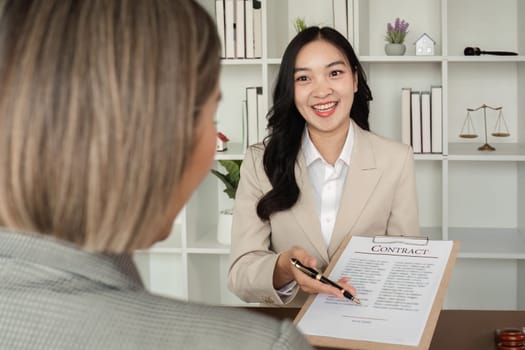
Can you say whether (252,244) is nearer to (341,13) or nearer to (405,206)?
(405,206)

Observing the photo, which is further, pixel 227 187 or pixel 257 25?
pixel 227 187

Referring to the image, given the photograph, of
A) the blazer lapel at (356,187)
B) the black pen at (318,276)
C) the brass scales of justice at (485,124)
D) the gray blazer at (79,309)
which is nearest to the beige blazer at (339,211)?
the blazer lapel at (356,187)

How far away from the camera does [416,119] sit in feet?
11.5

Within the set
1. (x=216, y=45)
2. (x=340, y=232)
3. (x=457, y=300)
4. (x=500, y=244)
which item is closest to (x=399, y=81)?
(x=500, y=244)

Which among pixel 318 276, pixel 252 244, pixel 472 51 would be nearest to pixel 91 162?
pixel 318 276

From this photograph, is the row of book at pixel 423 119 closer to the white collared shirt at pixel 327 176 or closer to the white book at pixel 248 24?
the white book at pixel 248 24

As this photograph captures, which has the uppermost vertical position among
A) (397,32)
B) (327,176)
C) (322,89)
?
(397,32)

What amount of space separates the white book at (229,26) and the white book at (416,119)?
0.89m

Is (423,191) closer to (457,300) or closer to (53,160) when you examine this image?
(457,300)

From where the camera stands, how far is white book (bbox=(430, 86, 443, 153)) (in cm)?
347

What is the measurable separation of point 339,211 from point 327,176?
0.50 feet

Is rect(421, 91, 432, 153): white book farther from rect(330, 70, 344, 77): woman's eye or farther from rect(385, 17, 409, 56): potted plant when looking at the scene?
rect(330, 70, 344, 77): woman's eye

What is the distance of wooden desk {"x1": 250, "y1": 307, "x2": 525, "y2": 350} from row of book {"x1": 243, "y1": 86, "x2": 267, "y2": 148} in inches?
65.0

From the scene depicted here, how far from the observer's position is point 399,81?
3.78m
